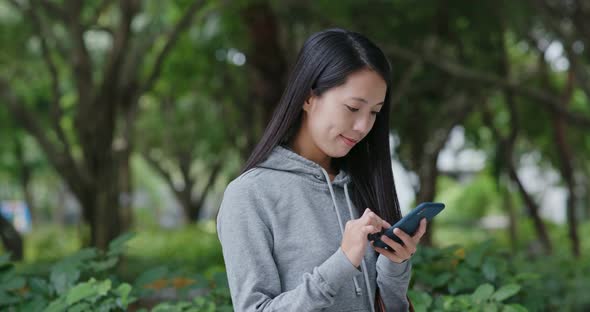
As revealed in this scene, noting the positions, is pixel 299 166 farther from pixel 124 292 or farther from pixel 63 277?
pixel 63 277

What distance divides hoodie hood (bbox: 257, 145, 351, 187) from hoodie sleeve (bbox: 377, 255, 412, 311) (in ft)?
0.91

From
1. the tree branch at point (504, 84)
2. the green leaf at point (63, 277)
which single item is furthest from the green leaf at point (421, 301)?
the tree branch at point (504, 84)

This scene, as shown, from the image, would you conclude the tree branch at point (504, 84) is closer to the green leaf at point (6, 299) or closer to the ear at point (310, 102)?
the green leaf at point (6, 299)

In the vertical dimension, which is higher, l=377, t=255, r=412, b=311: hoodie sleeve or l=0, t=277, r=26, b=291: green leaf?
l=377, t=255, r=412, b=311: hoodie sleeve

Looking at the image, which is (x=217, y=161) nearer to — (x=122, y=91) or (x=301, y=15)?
(x=301, y=15)

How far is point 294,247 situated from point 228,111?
574 inches

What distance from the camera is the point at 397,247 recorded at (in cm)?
184

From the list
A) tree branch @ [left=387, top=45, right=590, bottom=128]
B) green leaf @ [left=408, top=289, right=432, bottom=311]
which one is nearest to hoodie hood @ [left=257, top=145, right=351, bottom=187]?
green leaf @ [left=408, top=289, right=432, bottom=311]

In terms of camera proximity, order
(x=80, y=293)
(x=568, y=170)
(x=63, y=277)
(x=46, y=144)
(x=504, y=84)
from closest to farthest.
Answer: (x=80, y=293) < (x=63, y=277) < (x=46, y=144) < (x=504, y=84) < (x=568, y=170)

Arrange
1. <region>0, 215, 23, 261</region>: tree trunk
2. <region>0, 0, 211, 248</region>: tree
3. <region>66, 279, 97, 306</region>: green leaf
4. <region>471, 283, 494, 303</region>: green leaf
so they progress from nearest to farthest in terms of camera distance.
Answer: <region>66, 279, 97, 306</region>: green leaf → <region>471, 283, 494, 303</region>: green leaf → <region>0, 215, 23, 261</region>: tree trunk → <region>0, 0, 211, 248</region>: tree

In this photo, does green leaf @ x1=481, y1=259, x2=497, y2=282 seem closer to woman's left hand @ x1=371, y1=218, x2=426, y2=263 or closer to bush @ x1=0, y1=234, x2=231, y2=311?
bush @ x1=0, y1=234, x2=231, y2=311

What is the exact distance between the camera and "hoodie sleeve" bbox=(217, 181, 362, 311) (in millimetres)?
1781

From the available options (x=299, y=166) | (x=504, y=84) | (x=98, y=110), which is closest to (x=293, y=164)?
(x=299, y=166)

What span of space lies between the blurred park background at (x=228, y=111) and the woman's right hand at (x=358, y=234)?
1.20 m
